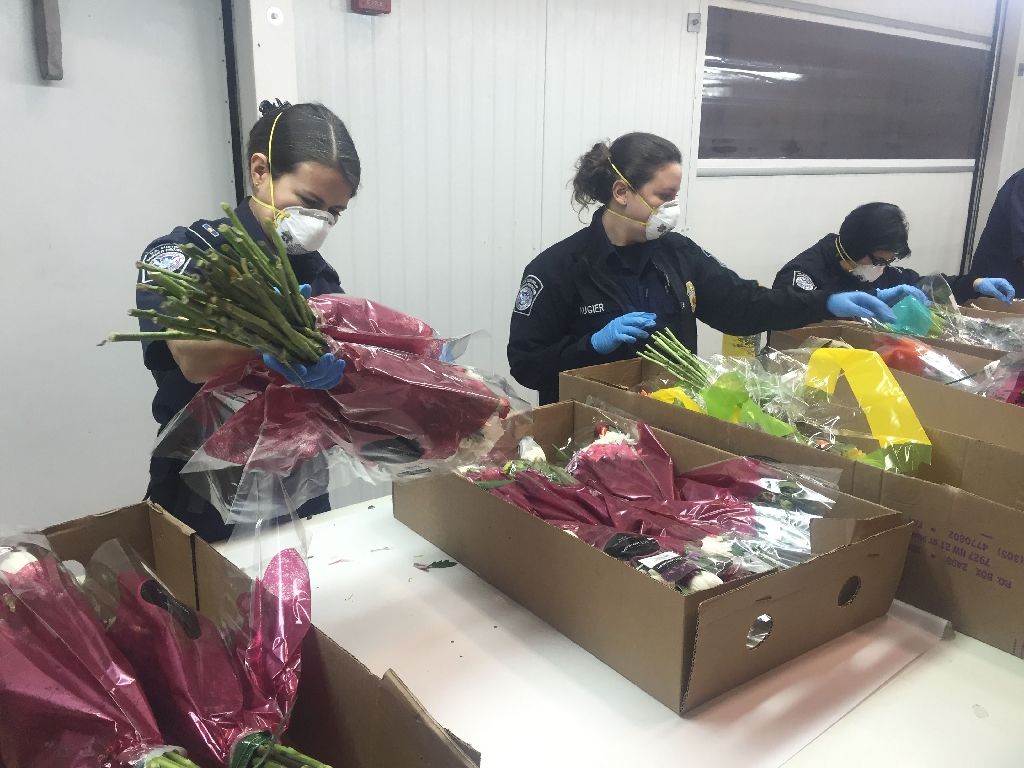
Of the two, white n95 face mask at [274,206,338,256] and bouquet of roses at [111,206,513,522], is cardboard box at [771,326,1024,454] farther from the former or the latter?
white n95 face mask at [274,206,338,256]

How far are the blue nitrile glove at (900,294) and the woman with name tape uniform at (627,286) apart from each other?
253 millimetres

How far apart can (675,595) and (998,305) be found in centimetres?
255

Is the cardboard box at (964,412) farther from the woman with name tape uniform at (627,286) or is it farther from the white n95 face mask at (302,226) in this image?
the white n95 face mask at (302,226)

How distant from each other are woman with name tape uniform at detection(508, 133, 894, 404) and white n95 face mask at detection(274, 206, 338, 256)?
0.77 m

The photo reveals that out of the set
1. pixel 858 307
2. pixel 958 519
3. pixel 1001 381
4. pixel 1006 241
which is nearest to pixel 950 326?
pixel 858 307

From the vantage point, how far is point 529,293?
6.47 ft

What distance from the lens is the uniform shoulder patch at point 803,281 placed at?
2.58 metres

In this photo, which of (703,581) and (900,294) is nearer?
(703,581)

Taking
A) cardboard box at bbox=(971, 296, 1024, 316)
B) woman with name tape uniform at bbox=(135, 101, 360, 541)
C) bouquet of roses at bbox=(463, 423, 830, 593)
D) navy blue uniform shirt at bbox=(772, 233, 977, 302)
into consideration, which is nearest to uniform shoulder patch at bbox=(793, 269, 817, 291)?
navy blue uniform shirt at bbox=(772, 233, 977, 302)

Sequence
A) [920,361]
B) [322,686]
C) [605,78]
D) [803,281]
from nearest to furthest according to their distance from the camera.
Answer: [322,686]
[920,361]
[803,281]
[605,78]

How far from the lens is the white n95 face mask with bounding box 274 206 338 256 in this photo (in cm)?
125

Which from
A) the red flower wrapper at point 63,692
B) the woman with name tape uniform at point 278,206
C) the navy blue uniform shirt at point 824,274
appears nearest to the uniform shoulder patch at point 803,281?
the navy blue uniform shirt at point 824,274

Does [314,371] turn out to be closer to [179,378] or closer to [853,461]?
[179,378]

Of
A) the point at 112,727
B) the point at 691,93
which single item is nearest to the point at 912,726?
the point at 112,727
